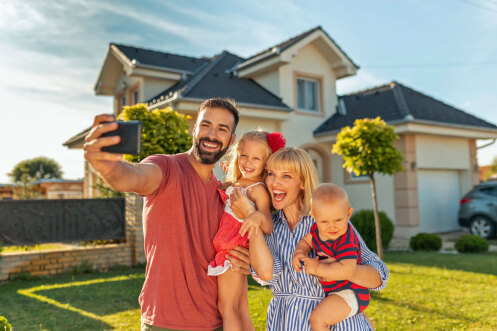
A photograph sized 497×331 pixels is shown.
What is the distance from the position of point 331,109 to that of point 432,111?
3.93m

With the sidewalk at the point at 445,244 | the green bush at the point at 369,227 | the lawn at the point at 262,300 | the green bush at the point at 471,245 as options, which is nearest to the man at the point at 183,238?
the lawn at the point at 262,300

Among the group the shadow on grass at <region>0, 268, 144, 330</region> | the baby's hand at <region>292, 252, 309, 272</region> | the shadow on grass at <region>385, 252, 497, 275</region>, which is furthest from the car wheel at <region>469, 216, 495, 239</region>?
the baby's hand at <region>292, 252, 309, 272</region>

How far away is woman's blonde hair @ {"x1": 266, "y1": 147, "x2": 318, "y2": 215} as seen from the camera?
7.68 ft

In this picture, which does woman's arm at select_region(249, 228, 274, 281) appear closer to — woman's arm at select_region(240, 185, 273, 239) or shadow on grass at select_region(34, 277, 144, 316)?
woman's arm at select_region(240, 185, 273, 239)

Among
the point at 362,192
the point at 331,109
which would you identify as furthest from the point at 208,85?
the point at 362,192

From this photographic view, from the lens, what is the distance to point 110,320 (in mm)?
5465

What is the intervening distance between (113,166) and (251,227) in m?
0.85

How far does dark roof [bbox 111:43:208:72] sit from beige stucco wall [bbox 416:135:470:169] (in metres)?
9.71

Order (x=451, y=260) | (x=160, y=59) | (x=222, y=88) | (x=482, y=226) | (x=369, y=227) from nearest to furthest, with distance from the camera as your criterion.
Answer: (x=451, y=260) → (x=369, y=227) → (x=482, y=226) → (x=222, y=88) → (x=160, y=59)

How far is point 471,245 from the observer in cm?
1099

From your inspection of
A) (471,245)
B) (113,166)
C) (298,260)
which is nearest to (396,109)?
(471,245)

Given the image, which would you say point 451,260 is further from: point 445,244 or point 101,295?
point 101,295

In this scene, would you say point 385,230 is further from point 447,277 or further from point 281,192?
point 281,192

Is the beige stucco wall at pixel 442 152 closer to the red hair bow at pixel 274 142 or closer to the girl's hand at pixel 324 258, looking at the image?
the red hair bow at pixel 274 142
